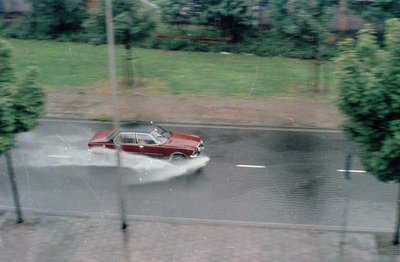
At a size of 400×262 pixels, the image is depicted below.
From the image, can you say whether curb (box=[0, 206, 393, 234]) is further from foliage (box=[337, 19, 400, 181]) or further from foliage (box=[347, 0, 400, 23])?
foliage (box=[347, 0, 400, 23])

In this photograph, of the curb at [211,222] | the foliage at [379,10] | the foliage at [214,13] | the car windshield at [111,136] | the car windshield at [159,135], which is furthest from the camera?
the foliage at [214,13]

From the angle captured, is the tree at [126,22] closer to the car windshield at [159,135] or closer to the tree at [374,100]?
the car windshield at [159,135]

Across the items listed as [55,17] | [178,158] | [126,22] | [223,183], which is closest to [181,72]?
[126,22]

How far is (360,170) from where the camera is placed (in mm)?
11742

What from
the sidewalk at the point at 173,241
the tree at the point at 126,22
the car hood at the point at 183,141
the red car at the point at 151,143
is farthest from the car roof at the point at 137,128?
the tree at the point at 126,22

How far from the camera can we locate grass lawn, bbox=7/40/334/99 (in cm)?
1936

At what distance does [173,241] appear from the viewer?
8.45 meters

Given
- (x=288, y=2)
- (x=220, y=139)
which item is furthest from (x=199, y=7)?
(x=220, y=139)

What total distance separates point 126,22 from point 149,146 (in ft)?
25.4

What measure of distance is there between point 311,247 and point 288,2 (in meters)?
14.3

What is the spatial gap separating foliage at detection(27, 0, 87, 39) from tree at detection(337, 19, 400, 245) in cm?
2611

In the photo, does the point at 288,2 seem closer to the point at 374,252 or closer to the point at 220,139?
the point at 220,139

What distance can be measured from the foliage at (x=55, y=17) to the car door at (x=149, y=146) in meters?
20.8

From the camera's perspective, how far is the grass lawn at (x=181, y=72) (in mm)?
19359
